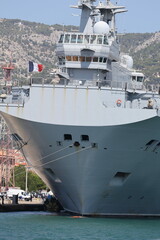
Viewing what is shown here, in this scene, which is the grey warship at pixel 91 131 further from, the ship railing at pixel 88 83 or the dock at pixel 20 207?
the dock at pixel 20 207

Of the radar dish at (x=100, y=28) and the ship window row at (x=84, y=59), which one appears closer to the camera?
the ship window row at (x=84, y=59)

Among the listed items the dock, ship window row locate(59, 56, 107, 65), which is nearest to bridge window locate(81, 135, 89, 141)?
ship window row locate(59, 56, 107, 65)

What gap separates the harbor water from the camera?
109 feet

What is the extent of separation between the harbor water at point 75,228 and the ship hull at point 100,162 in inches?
40.6

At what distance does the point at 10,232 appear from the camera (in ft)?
113

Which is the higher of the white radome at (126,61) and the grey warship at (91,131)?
the white radome at (126,61)

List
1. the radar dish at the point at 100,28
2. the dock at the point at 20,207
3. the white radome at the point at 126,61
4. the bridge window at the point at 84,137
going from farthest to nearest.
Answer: the white radome at the point at 126,61, the dock at the point at 20,207, the radar dish at the point at 100,28, the bridge window at the point at 84,137

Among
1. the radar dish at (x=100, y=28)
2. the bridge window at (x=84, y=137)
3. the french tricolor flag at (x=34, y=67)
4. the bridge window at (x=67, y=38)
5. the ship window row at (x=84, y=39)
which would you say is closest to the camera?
the bridge window at (x=84, y=137)

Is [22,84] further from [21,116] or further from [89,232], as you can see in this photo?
[89,232]

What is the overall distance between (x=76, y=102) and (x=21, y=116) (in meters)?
2.90

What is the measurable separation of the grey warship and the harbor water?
115 cm

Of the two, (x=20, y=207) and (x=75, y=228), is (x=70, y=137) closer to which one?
(x=75, y=228)

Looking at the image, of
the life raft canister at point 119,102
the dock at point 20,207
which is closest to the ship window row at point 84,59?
the life raft canister at point 119,102

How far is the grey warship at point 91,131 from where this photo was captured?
1443 inches
